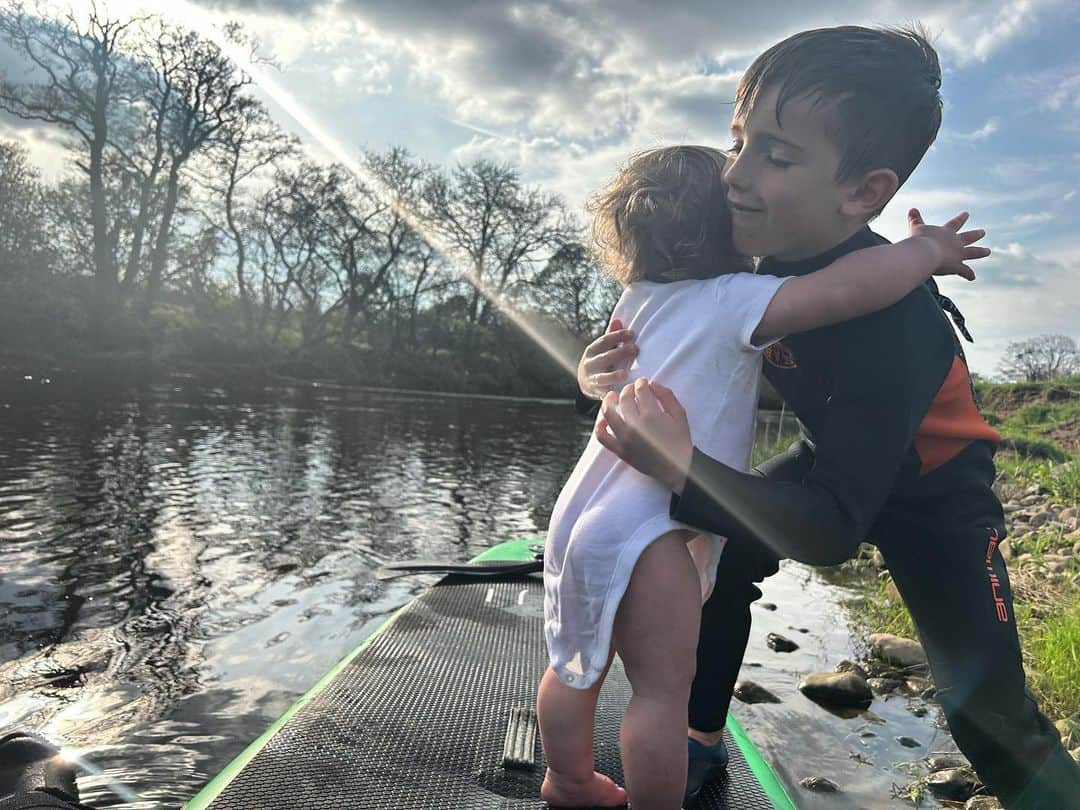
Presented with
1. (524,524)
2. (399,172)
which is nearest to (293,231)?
(399,172)

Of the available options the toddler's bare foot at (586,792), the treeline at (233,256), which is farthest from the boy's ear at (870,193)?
the treeline at (233,256)

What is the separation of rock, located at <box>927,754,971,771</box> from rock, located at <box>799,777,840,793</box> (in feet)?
1.38

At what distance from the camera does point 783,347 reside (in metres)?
1.71

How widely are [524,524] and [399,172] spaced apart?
2685 centimetres

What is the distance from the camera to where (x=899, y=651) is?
4145 millimetres

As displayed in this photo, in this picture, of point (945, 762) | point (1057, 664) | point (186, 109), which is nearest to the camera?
point (945, 762)

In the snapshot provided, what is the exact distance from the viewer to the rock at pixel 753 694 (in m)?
3.62

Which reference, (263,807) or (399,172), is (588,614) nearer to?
(263,807)

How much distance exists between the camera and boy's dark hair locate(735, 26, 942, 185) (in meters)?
1.47

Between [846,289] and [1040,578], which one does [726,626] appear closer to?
[846,289]

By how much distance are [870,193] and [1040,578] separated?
438cm

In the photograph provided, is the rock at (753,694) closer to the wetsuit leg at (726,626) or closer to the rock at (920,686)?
the rock at (920,686)

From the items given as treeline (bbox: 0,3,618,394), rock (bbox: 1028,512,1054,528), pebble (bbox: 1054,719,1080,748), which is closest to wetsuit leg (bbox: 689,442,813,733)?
pebble (bbox: 1054,719,1080,748)

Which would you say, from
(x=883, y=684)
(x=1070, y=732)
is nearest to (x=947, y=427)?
(x=1070, y=732)
